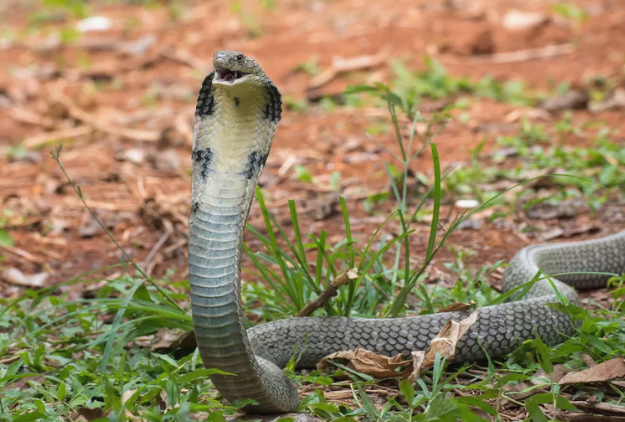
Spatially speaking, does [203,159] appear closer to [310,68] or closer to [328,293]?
[328,293]

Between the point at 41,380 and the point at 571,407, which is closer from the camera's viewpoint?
the point at 571,407

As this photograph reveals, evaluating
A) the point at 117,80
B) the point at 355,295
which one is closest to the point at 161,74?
the point at 117,80

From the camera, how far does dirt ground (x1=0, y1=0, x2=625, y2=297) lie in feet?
17.7

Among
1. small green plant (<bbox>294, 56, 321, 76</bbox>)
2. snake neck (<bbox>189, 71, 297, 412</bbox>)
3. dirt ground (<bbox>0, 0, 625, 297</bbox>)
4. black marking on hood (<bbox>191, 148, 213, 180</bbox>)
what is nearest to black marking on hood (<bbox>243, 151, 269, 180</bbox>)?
snake neck (<bbox>189, 71, 297, 412</bbox>)

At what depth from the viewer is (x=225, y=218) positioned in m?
2.62

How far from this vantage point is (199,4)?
14750 mm

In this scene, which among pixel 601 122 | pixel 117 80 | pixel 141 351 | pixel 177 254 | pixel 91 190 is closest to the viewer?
pixel 141 351

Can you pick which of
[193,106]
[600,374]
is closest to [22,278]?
[600,374]

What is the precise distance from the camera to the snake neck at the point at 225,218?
256 centimetres

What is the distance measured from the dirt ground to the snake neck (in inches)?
82.7

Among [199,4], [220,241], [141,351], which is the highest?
[199,4]

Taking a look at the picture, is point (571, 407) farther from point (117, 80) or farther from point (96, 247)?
point (117, 80)

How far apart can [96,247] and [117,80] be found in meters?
5.59

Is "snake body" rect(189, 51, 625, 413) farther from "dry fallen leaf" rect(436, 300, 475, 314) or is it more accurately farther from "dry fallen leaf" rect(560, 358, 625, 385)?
"dry fallen leaf" rect(560, 358, 625, 385)
